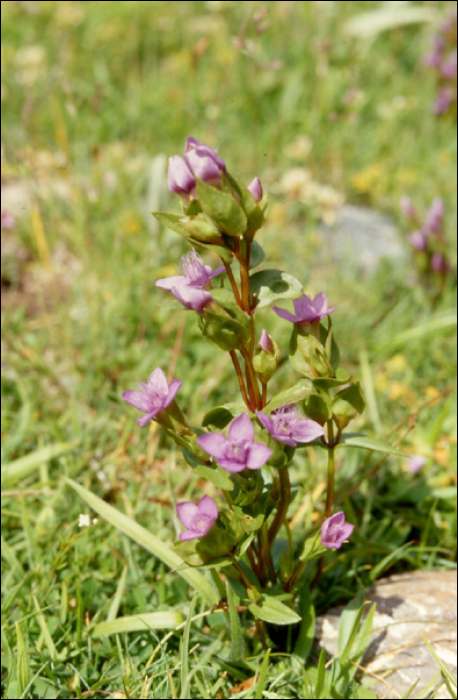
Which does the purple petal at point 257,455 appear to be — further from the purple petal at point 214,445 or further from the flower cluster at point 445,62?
the flower cluster at point 445,62

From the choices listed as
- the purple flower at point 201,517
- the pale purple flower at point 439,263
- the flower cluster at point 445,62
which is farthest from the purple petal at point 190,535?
the flower cluster at point 445,62

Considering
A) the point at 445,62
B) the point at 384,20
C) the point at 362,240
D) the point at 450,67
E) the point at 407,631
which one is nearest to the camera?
the point at 407,631

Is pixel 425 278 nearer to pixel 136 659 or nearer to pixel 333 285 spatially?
pixel 333 285

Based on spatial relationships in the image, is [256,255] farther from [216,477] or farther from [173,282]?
[216,477]

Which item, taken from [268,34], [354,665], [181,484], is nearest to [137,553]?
[181,484]

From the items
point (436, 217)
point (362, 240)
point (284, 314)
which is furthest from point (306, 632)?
point (362, 240)

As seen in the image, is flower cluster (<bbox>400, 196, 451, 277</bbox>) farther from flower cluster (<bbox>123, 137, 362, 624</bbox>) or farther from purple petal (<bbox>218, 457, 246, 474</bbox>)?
purple petal (<bbox>218, 457, 246, 474</bbox>)
